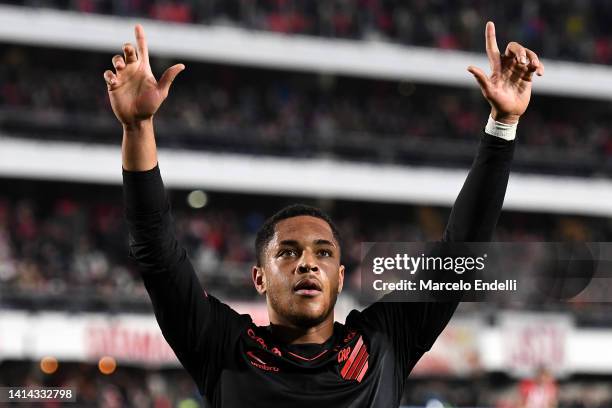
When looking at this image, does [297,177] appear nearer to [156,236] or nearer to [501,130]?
[501,130]

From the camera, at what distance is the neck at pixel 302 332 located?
360 cm

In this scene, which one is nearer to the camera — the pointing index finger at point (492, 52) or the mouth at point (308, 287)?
the mouth at point (308, 287)

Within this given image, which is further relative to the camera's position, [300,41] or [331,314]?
[300,41]

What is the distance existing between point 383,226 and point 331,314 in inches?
939

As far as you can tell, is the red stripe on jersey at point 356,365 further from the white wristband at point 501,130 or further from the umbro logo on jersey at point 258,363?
the white wristband at point 501,130

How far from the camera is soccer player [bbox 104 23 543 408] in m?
3.39

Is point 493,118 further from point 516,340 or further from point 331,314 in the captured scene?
point 516,340

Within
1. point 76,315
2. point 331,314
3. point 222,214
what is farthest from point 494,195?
point 222,214

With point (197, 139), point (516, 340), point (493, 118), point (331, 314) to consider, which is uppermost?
point (197, 139)

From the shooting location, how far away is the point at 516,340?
2192 centimetres

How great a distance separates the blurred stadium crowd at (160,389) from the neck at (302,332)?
14.4 metres

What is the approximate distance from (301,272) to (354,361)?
1.11ft

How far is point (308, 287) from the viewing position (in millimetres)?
3504

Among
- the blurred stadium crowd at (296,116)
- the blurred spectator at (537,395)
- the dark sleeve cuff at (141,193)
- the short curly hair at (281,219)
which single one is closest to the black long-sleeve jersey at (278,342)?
the dark sleeve cuff at (141,193)
